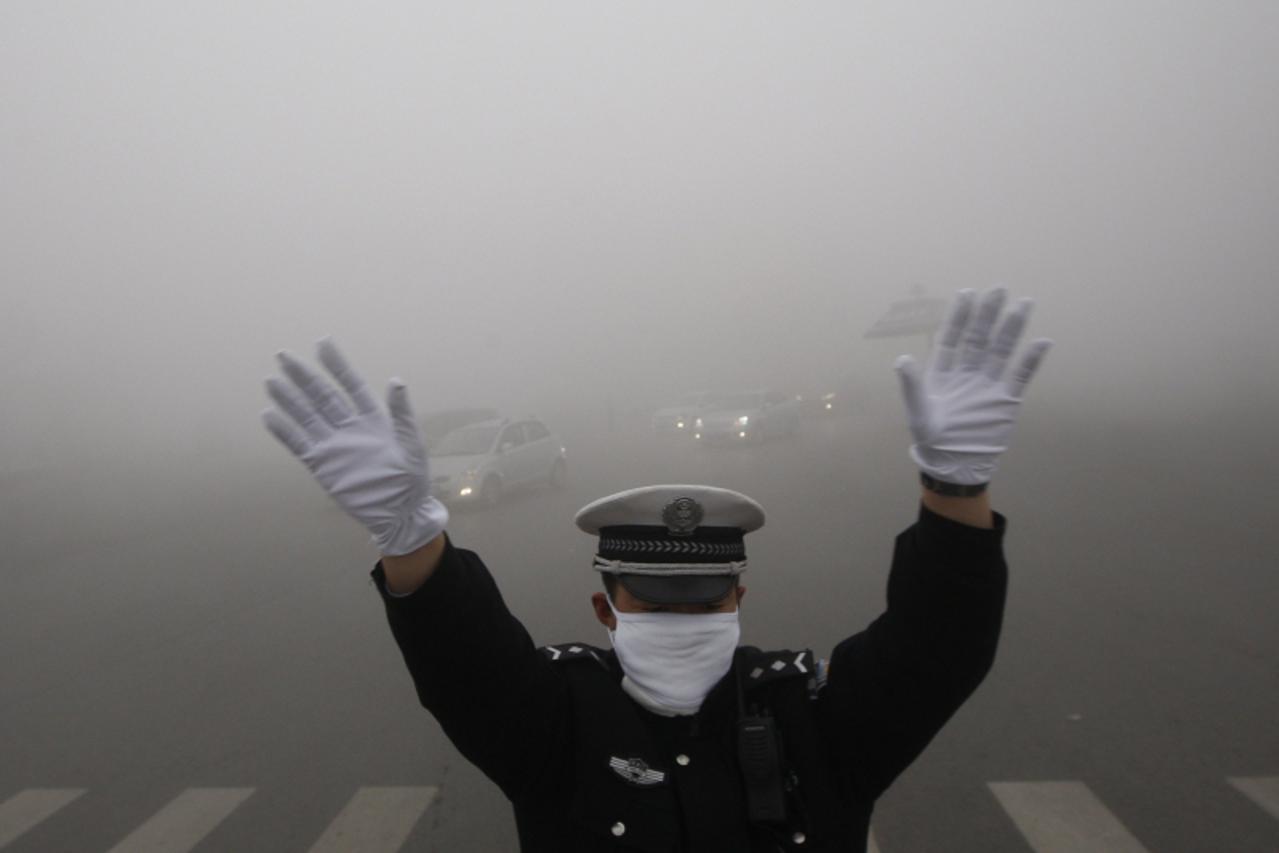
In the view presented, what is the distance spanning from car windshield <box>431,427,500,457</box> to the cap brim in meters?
12.9

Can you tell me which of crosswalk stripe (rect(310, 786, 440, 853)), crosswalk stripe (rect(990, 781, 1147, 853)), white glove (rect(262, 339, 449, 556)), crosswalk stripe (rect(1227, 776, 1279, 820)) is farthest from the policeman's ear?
crosswalk stripe (rect(1227, 776, 1279, 820))

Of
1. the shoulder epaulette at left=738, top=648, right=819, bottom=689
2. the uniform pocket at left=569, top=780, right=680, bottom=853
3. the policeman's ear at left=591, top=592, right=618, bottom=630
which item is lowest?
the uniform pocket at left=569, top=780, right=680, bottom=853

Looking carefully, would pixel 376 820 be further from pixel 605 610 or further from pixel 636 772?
pixel 636 772

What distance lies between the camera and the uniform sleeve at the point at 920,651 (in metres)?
1.47

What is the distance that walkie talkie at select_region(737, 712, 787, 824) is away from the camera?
56.4 inches

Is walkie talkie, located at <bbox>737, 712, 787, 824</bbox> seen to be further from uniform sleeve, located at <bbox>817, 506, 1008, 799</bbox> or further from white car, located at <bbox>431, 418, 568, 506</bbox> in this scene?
white car, located at <bbox>431, 418, 568, 506</bbox>

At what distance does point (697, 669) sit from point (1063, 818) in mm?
2909

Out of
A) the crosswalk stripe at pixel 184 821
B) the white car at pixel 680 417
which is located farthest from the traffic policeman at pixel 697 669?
the white car at pixel 680 417

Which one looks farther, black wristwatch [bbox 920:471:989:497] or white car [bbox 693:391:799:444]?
white car [bbox 693:391:799:444]

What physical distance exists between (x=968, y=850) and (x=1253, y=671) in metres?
3.22

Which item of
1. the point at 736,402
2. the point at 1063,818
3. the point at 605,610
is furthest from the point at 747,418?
the point at 605,610

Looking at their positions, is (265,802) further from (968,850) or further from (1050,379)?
(1050,379)

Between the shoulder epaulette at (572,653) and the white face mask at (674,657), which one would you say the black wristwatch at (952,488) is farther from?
the shoulder epaulette at (572,653)

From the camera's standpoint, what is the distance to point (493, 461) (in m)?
14.1
